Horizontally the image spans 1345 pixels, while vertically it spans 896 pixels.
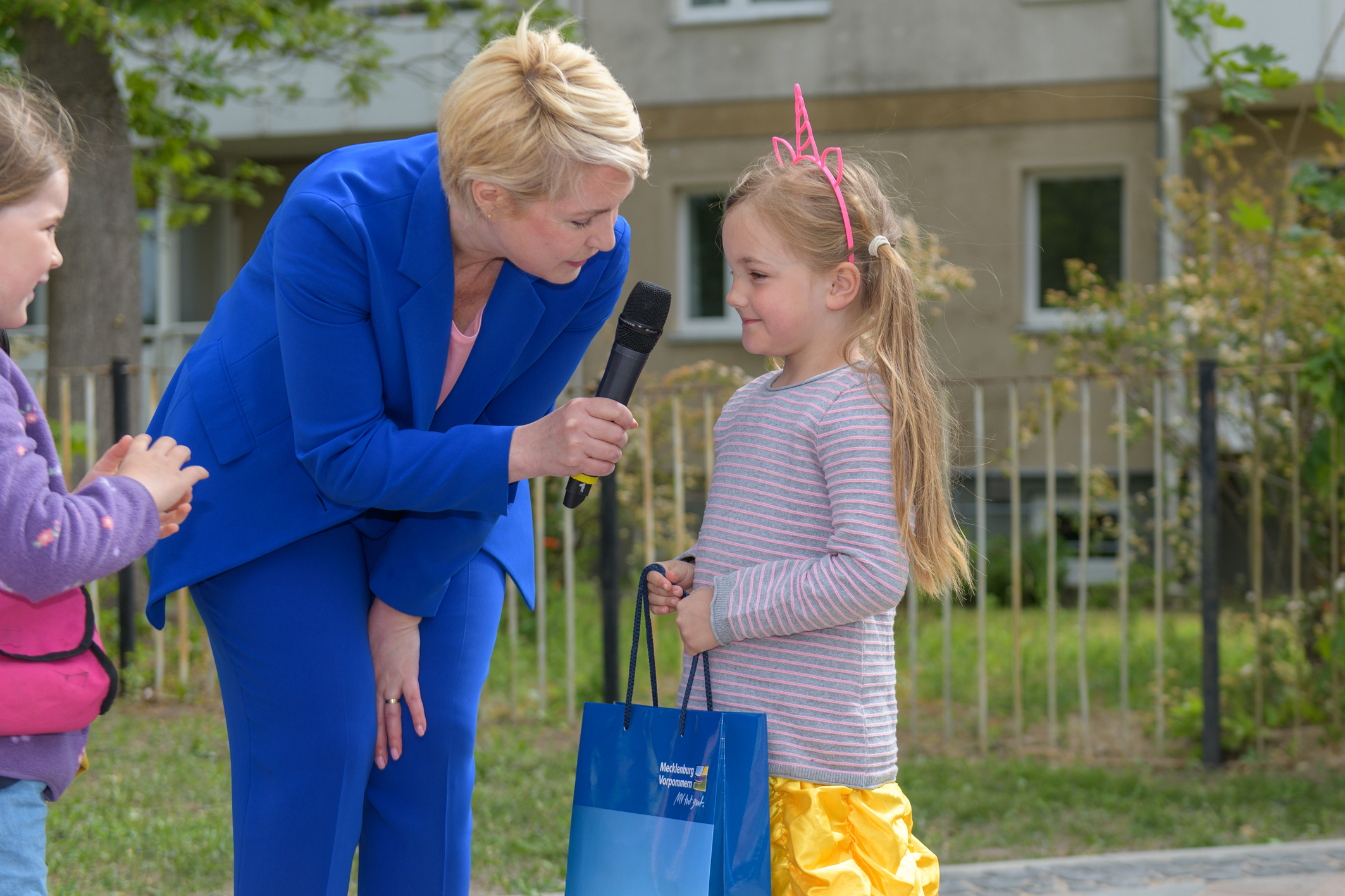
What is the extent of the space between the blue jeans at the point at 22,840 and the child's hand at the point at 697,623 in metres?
0.95

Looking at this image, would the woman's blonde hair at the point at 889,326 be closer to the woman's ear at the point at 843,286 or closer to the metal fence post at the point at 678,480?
the woman's ear at the point at 843,286

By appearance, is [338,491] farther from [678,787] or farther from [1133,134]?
[1133,134]

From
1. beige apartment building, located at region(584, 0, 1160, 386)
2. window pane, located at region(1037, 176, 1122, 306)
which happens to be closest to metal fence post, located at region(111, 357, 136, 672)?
beige apartment building, located at region(584, 0, 1160, 386)

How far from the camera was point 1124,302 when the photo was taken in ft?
22.7

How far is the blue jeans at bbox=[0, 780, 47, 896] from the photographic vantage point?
167 centimetres

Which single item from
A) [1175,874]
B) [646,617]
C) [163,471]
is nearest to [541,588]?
[1175,874]

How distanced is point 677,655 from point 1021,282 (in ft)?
21.5

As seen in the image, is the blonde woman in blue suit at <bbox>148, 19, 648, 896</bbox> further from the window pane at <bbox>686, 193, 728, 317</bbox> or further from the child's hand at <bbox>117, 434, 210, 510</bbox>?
the window pane at <bbox>686, 193, 728, 317</bbox>

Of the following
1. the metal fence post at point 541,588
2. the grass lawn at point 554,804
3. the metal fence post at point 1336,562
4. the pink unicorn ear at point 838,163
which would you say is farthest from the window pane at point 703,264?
the pink unicorn ear at point 838,163

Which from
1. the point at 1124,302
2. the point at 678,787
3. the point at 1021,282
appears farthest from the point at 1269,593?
the point at 1021,282

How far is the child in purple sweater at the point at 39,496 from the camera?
1594mm

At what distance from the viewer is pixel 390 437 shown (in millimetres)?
1896

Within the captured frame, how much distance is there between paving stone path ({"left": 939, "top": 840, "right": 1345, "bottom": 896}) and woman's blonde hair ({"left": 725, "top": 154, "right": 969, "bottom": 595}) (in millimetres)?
1672

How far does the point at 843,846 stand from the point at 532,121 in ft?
3.91
